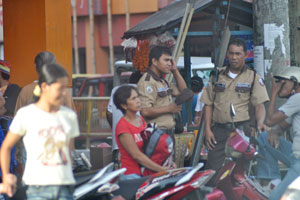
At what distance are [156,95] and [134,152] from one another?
1118 millimetres

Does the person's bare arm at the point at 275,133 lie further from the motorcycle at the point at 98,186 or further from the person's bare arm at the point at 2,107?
the person's bare arm at the point at 2,107

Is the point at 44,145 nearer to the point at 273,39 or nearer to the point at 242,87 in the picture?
the point at 242,87

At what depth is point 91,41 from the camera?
26078mm

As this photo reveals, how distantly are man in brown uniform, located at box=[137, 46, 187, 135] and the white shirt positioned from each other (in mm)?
2057

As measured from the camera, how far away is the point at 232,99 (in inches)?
291

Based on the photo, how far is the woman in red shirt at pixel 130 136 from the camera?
5898mm

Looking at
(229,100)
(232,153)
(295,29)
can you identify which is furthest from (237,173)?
(295,29)

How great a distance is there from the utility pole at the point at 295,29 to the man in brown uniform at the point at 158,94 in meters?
2.77

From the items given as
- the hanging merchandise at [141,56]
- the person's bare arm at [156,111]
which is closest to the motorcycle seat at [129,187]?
the person's bare arm at [156,111]

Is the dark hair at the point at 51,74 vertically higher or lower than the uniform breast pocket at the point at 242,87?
higher

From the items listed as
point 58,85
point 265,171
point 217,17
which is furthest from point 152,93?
point 217,17

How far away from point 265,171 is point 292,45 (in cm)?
256

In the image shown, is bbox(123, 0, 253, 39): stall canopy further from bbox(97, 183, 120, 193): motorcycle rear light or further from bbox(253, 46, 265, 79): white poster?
bbox(97, 183, 120, 193): motorcycle rear light

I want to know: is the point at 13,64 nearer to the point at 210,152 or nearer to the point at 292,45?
the point at 210,152
